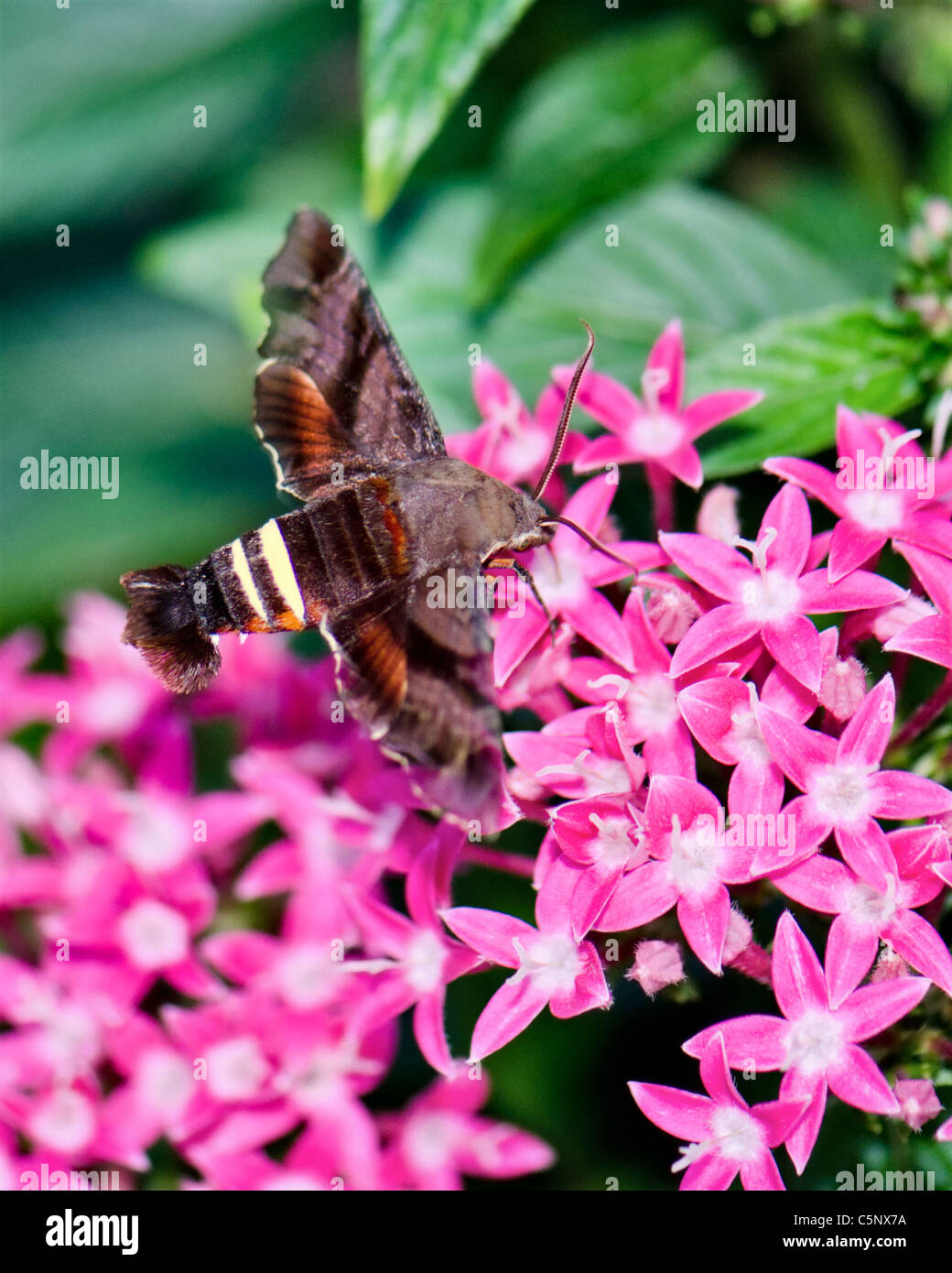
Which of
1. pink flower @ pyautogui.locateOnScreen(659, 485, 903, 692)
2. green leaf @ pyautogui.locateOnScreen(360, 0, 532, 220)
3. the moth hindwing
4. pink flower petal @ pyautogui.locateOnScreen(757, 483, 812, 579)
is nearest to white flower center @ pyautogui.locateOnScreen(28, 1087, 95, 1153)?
the moth hindwing

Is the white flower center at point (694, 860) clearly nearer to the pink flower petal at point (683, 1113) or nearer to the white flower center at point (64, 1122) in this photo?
the pink flower petal at point (683, 1113)

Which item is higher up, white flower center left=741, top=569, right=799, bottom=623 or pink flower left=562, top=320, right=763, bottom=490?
pink flower left=562, top=320, right=763, bottom=490

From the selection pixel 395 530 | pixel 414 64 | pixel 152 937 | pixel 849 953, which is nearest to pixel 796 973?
pixel 849 953

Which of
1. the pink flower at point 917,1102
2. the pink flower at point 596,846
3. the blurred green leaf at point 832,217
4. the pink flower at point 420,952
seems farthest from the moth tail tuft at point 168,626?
the blurred green leaf at point 832,217

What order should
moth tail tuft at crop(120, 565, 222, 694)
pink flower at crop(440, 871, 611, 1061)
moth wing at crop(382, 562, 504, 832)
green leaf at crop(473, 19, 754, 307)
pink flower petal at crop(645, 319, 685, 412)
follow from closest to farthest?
moth wing at crop(382, 562, 504, 832) < pink flower at crop(440, 871, 611, 1061) < moth tail tuft at crop(120, 565, 222, 694) < pink flower petal at crop(645, 319, 685, 412) < green leaf at crop(473, 19, 754, 307)

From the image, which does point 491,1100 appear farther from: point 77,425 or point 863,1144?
point 77,425

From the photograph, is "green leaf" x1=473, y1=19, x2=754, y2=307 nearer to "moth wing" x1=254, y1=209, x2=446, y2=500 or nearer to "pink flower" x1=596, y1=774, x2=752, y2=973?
"moth wing" x1=254, y1=209, x2=446, y2=500

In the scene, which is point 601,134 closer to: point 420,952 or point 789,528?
point 789,528
